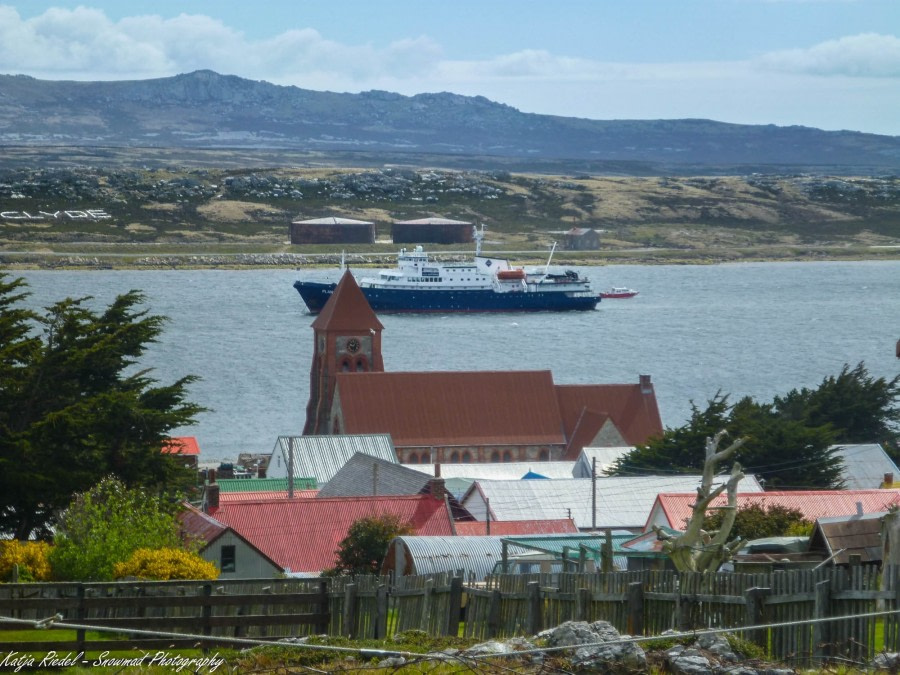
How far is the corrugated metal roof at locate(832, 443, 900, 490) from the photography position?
4019cm

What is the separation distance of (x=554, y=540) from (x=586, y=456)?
58.3 feet

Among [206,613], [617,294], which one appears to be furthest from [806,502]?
[617,294]

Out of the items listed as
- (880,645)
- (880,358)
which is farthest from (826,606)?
(880,358)

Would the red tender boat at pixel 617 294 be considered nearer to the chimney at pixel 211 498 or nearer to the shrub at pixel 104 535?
the chimney at pixel 211 498

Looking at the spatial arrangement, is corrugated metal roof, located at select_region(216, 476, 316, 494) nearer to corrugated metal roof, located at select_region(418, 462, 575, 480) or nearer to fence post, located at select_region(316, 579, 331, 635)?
corrugated metal roof, located at select_region(418, 462, 575, 480)

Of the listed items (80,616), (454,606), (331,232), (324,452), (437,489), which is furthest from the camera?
(331,232)

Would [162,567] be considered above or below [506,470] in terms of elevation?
above

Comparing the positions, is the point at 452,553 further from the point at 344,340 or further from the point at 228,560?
the point at 344,340

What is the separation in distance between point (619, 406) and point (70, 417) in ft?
82.9

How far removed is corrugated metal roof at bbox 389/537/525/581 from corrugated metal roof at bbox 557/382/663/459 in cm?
2484

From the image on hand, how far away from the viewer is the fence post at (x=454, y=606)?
40.7 feet

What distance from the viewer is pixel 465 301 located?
13738cm

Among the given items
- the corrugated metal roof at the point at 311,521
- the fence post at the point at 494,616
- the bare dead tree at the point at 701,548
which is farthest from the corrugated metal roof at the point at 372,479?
the fence post at the point at 494,616

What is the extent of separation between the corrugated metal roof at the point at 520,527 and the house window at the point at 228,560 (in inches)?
198
